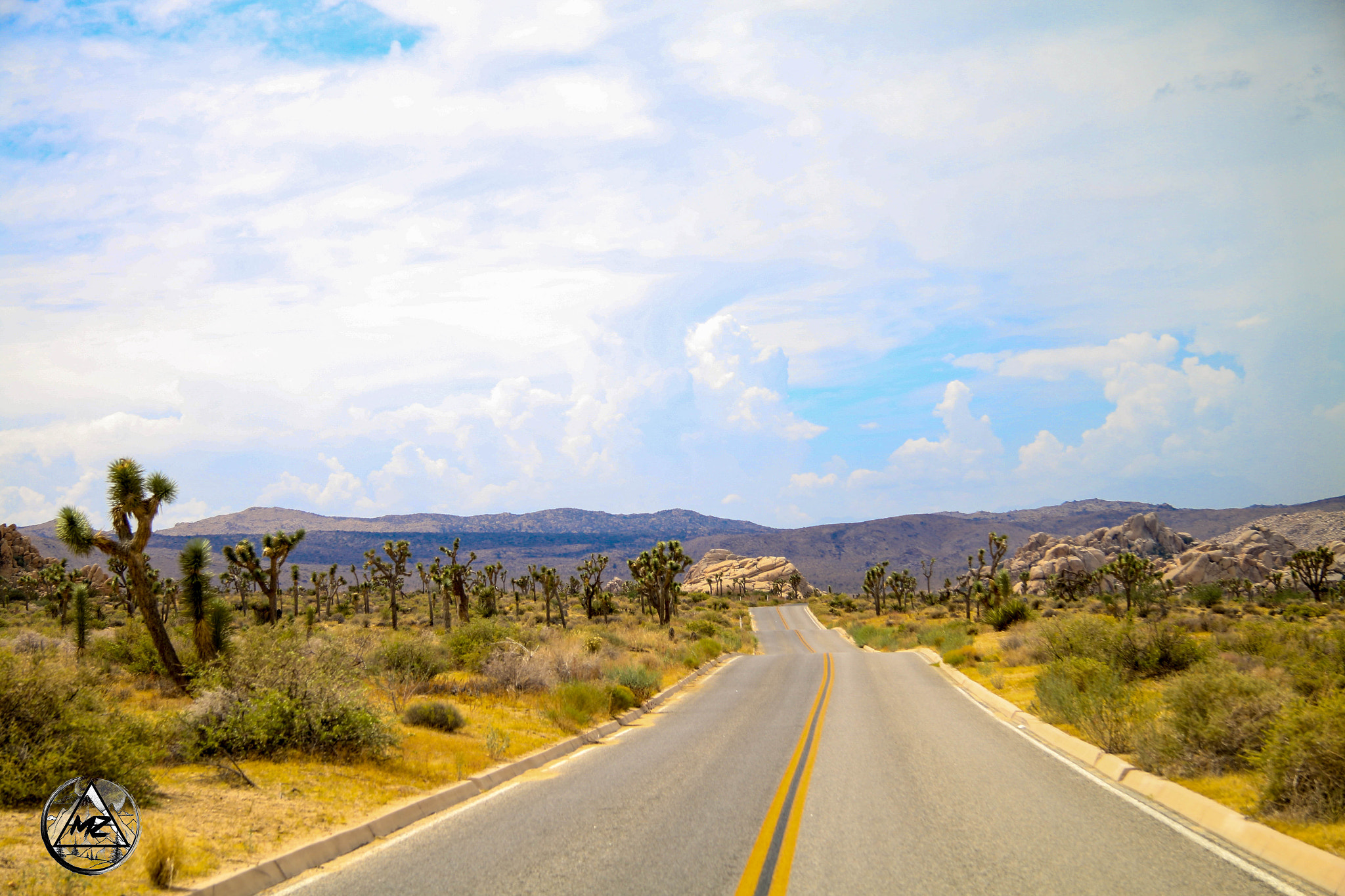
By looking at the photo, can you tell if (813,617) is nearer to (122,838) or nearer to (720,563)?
(122,838)

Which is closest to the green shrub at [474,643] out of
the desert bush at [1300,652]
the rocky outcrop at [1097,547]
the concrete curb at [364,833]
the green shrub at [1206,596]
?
the concrete curb at [364,833]

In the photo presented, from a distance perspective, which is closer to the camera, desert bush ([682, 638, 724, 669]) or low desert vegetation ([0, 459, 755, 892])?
low desert vegetation ([0, 459, 755, 892])

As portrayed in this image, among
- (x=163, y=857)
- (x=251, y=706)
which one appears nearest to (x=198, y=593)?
(x=251, y=706)

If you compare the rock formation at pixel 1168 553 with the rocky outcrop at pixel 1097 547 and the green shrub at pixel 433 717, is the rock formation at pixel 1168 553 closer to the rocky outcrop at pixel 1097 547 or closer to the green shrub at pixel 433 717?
the rocky outcrop at pixel 1097 547

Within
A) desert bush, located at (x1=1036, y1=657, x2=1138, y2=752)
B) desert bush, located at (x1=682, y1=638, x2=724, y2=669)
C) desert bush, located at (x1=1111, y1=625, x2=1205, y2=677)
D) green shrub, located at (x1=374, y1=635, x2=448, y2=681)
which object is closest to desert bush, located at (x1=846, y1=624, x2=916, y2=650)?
desert bush, located at (x1=682, y1=638, x2=724, y2=669)

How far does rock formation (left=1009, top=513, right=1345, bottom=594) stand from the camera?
102500mm

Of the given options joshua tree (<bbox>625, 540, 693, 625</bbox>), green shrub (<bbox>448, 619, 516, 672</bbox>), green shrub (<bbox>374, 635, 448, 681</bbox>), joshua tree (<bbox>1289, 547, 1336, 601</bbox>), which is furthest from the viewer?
joshua tree (<bbox>1289, 547, 1336, 601</bbox>)

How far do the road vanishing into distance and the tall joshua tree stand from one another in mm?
Answer: 12246

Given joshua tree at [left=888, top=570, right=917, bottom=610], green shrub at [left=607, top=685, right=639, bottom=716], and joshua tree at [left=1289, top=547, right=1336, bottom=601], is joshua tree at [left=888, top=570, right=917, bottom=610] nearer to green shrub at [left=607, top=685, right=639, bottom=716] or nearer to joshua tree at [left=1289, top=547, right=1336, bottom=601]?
joshua tree at [left=1289, top=547, right=1336, bottom=601]

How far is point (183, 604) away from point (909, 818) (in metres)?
20.0

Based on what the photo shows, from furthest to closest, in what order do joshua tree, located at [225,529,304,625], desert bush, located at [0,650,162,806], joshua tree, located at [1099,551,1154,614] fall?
joshua tree, located at [1099,551,1154,614] < joshua tree, located at [225,529,304,625] < desert bush, located at [0,650,162,806]

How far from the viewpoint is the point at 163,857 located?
20.4 ft

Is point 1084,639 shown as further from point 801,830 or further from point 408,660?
point 408,660

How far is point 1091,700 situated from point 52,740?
14547 millimetres
